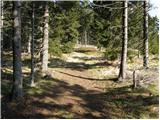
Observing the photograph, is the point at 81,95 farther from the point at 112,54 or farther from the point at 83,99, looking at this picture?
the point at 112,54

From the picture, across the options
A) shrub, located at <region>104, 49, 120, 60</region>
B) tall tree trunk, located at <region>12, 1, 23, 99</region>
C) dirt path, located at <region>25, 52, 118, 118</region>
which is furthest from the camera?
shrub, located at <region>104, 49, 120, 60</region>

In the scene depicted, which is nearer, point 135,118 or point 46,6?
point 135,118

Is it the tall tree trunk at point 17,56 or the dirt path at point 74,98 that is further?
the tall tree trunk at point 17,56

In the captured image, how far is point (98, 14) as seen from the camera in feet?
122

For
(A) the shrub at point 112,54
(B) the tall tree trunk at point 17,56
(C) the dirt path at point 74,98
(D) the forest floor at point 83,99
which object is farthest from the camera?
(A) the shrub at point 112,54

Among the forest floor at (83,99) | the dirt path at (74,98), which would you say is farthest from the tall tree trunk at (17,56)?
the dirt path at (74,98)

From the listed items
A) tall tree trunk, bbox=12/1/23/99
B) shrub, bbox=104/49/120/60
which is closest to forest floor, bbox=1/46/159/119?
tall tree trunk, bbox=12/1/23/99

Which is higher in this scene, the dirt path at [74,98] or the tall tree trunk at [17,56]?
the tall tree trunk at [17,56]

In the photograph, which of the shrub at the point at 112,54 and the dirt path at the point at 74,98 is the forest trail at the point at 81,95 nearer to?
the dirt path at the point at 74,98

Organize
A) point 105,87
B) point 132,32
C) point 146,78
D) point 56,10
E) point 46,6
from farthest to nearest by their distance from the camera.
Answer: point 132,32
point 56,10
point 46,6
point 105,87
point 146,78

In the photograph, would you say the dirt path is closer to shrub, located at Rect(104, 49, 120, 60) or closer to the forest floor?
the forest floor

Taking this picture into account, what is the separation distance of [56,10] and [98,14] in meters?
12.6

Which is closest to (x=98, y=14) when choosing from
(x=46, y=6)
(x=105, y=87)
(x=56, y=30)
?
(x=56, y=30)

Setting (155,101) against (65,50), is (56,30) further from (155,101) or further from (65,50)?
(155,101)
